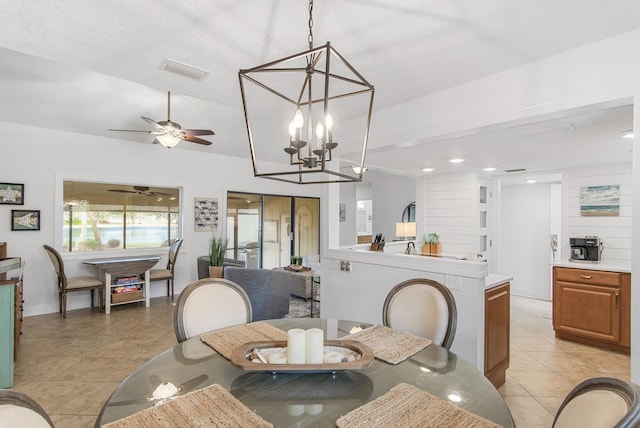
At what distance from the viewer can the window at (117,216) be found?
5.00 metres

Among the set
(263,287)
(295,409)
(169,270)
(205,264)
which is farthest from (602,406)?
(169,270)

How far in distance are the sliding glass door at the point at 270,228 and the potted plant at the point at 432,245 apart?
247 cm

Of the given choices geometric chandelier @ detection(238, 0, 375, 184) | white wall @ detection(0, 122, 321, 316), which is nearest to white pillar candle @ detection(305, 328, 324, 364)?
geometric chandelier @ detection(238, 0, 375, 184)

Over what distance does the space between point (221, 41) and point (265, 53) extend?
27 cm

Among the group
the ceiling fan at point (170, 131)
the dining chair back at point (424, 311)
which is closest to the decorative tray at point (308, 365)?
the dining chair back at point (424, 311)

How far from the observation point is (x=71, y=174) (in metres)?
4.79

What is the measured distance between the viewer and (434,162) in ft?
15.2

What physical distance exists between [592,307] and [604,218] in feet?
4.29

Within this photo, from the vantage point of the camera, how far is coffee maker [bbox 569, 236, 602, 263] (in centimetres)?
401

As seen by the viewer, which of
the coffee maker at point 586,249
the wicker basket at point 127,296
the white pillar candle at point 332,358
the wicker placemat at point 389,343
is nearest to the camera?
the white pillar candle at point 332,358

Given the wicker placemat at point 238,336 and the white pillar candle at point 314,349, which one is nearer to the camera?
the white pillar candle at point 314,349

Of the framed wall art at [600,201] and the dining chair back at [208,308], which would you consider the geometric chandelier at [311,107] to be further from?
the framed wall art at [600,201]

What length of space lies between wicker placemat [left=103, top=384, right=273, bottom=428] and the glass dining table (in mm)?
40

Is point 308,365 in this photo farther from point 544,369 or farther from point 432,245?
point 432,245
